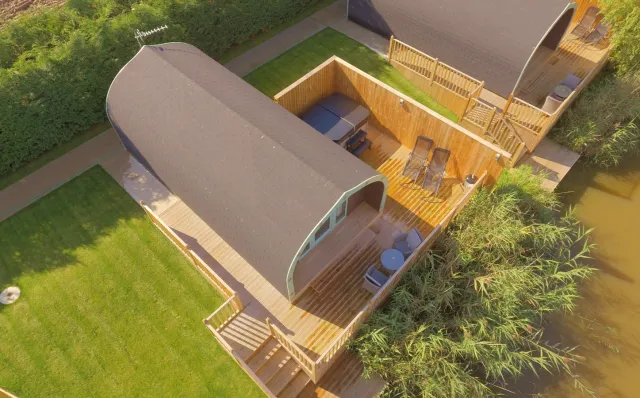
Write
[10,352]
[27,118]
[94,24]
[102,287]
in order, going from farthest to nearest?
1. [94,24]
2. [27,118]
3. [102,287]
4. [10,352]

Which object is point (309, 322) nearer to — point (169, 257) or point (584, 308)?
point (169, 257)

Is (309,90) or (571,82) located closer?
(309,90)

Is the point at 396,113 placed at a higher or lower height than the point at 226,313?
higher

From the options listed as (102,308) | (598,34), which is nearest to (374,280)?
(102,308)

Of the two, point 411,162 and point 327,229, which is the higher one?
point 411,162

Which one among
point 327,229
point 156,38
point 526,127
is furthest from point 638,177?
point 156,38

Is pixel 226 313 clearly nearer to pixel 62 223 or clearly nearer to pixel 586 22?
pixel 62 223
